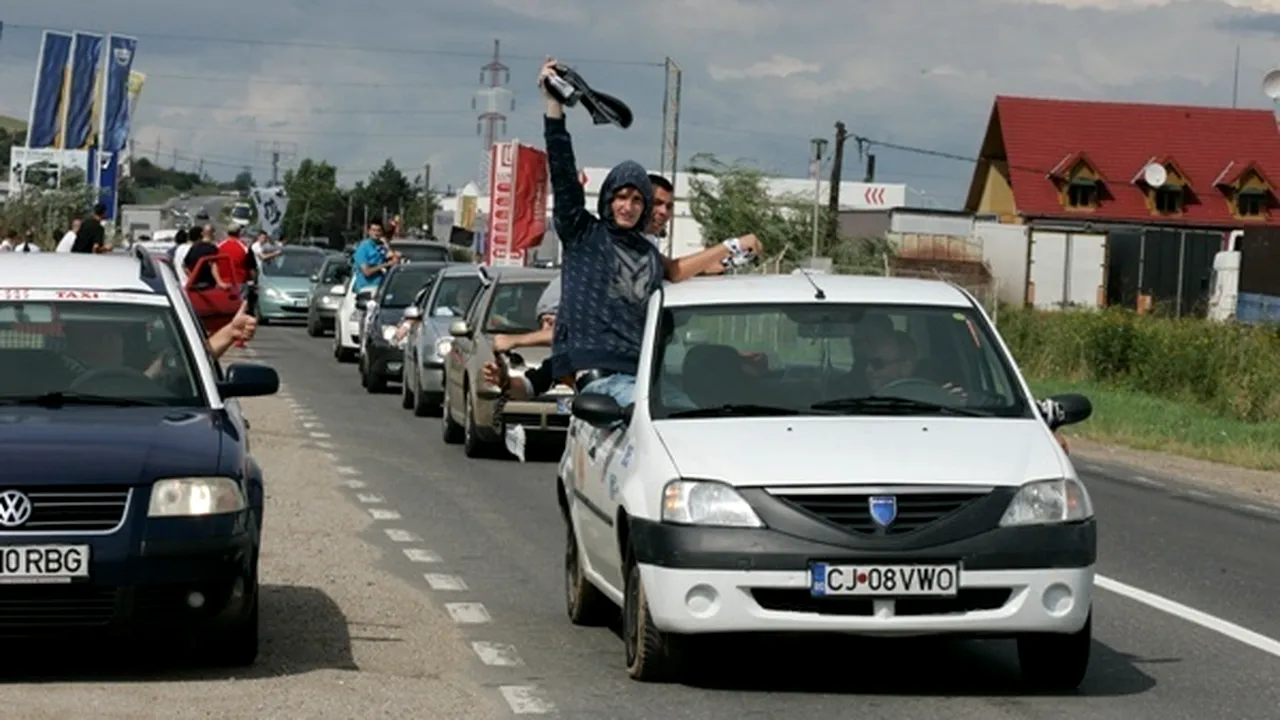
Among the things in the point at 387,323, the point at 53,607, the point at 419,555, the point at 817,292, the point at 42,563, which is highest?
the point at 817,292

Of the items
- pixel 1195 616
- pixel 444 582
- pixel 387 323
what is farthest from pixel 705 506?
pixel 387 323

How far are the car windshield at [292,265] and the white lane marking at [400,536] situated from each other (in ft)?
137

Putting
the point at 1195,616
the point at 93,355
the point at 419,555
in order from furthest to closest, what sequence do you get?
the point at 419,555 < the point at 1195,616 < the point at 93,355

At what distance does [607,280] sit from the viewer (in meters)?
11.1

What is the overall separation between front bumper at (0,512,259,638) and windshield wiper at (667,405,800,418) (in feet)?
5.95

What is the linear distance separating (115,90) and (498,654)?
183 feet

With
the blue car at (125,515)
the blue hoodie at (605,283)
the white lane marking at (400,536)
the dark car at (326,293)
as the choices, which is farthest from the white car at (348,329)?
the blue car at (125,515)

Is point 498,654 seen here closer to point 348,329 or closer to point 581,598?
point 581,598

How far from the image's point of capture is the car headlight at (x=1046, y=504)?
9117 mm

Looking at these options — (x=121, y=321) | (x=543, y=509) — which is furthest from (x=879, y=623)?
(x=543, y=509)

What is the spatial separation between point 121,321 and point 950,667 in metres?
3.68

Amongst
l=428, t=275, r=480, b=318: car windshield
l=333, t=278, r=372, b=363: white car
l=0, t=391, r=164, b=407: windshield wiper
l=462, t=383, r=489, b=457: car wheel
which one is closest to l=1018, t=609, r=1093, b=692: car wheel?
l=0, t=391, r=164, b=407: windshield wiper

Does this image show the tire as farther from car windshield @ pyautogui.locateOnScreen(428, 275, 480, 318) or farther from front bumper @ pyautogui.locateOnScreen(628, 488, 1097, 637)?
car windshield @ pyautogui.locateOnScreen(428, 275, 480, 318)

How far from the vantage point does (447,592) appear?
41.5 feet
